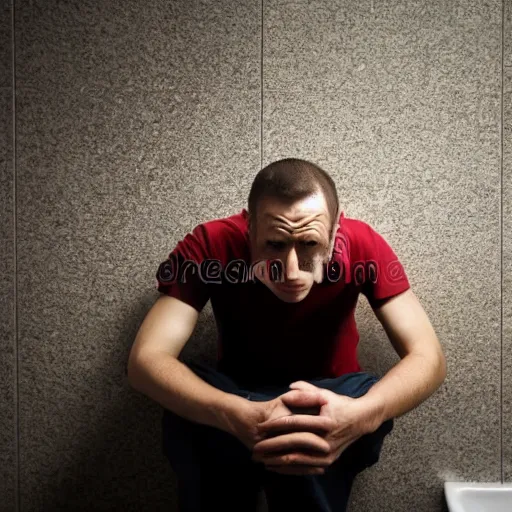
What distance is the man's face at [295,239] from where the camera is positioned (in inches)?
42.1

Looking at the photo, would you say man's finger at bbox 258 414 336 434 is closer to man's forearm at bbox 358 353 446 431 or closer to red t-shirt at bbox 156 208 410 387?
man's forearm at bbox 358 353 446 431

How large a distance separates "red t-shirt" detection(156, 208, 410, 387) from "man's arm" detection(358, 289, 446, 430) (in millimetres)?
50

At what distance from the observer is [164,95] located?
4.90 ft

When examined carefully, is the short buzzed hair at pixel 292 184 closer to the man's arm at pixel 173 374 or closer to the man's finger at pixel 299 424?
the man's arm at pixel 173 374

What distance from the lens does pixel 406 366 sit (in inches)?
43.8

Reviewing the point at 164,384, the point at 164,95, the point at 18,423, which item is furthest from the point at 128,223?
the point at 18,423

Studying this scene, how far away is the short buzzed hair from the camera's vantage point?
3.52 ft

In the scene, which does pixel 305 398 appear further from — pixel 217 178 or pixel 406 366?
pixel 217 178

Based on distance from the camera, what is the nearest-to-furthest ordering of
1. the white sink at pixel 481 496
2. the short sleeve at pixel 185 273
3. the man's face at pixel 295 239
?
the man's face at pixel 295 239
the short sleeve at pixel 185 273
the white sink at pixel 481 496

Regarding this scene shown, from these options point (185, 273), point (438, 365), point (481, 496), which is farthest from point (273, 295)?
point (481, 496)

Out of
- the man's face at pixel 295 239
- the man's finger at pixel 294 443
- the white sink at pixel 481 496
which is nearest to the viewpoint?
the man's finger at pixel 294 443

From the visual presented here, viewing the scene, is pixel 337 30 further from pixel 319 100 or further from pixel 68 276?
pixel 68 276

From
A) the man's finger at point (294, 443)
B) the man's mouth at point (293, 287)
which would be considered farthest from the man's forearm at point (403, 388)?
the man's mouth at point (293, 287)

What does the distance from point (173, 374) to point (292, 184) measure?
1.63 feet
